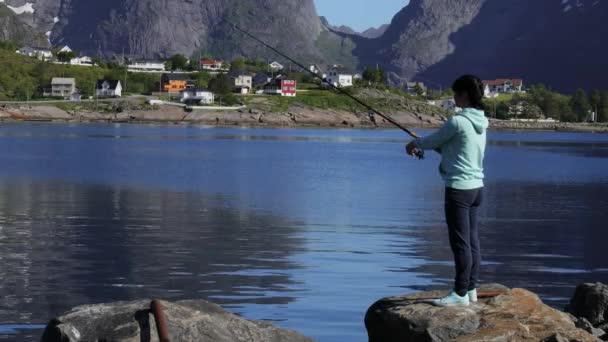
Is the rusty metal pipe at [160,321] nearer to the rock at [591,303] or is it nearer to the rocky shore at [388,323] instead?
the rocky shore at [388,323]

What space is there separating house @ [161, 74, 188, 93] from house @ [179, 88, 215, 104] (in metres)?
8.63

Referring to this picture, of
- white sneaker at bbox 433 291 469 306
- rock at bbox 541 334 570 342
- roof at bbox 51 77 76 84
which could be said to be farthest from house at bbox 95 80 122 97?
rock at bbox 541 334 570 342

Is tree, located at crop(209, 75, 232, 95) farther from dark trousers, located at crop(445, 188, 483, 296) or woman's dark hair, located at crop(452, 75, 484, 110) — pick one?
dark trousers, located at crop(445, 188, 483, 296)

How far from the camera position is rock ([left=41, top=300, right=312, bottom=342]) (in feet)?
30.2

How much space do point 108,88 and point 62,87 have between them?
23.7ft

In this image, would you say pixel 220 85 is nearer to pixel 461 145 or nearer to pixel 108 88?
pixel 108 88

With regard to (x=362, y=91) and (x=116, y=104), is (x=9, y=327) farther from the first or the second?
(x=362, y=91)

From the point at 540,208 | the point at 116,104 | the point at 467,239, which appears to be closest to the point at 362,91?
the point at 116,104

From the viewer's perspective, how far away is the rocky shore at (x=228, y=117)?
14862 cm

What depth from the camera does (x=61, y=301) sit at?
1525 centimetres

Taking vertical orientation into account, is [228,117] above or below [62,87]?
below

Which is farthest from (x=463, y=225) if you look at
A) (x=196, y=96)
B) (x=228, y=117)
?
(x=196, y=96)

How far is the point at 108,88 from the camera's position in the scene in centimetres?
16838

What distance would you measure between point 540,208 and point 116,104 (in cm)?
12778
